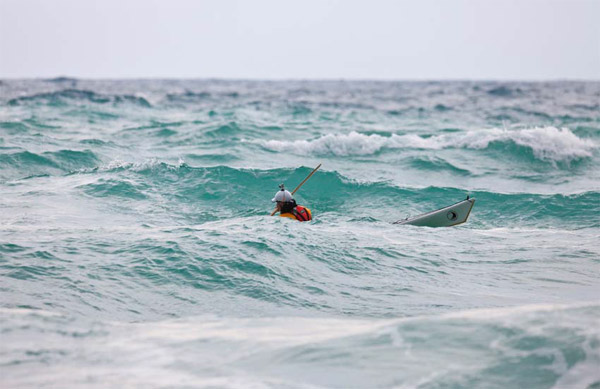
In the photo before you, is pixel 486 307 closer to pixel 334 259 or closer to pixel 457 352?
pixel 457 352

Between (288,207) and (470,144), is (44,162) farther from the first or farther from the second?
(470,144)

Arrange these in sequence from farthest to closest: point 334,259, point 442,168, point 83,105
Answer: point 83,105, point 442,168, point 334,259

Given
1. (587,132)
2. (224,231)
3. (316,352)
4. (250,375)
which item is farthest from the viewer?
(587,132)

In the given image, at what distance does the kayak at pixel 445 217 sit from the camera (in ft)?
46.1

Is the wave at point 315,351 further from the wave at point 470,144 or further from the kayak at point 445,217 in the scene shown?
the wave at point 470,144

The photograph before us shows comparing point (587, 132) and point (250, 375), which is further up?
point (587, 132)

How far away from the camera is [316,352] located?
6980 mm

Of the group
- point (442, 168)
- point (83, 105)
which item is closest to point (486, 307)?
point (442, 168)

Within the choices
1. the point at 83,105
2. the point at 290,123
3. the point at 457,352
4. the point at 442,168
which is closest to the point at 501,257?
the point at 457,352

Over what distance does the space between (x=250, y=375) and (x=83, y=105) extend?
44555 millimetres

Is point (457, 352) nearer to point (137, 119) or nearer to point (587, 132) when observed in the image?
point (587, 132)

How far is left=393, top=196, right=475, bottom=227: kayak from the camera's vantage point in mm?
14039

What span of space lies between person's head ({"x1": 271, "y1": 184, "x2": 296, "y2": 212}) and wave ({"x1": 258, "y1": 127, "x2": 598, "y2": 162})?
1135 centimetres

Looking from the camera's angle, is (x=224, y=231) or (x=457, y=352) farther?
(x=224, y=231)
